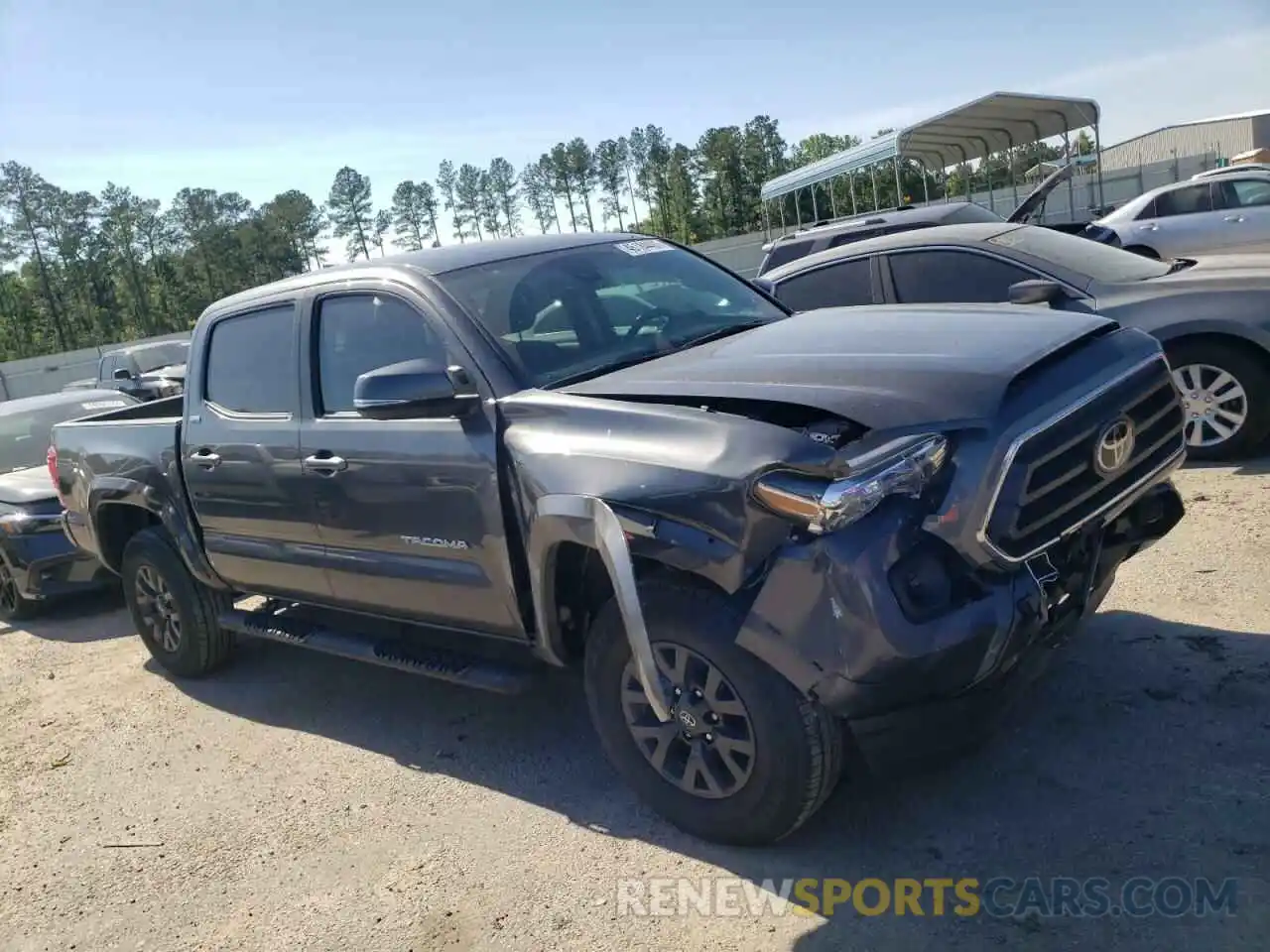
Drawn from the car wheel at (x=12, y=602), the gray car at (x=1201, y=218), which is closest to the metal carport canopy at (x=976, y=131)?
the gray car at (x=1201, y=218)

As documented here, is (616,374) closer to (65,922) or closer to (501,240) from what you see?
(501,240)

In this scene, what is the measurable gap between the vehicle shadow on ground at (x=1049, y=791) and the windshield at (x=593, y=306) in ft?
4.64

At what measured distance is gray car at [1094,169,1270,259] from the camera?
13285mm

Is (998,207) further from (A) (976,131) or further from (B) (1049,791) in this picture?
(B) (1049,791)

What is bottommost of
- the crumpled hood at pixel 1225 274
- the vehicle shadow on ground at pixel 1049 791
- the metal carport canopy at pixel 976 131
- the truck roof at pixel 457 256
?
the vehicle shadow on ground at pixel 1049 791

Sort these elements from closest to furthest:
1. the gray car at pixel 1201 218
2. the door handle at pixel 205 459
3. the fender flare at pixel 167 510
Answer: the door handle at pixel 205 459
the fender flare at pixel 167 510
the gray car at pixel 1201 218

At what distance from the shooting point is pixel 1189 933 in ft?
8.56

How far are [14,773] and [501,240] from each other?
3.42m

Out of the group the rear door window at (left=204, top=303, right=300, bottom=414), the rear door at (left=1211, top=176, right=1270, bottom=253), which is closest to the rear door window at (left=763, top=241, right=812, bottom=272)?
the rear door window at (left=204, top=303, right=300, bottom=414)

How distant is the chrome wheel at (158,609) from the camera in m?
5.71

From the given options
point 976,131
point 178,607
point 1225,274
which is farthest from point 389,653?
point 976,131

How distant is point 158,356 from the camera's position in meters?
18.9

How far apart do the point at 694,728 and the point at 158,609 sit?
384 centimetres

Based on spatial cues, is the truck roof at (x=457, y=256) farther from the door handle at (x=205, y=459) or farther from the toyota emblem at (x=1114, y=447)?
the toyota emblem at (x=1114, y=447)
